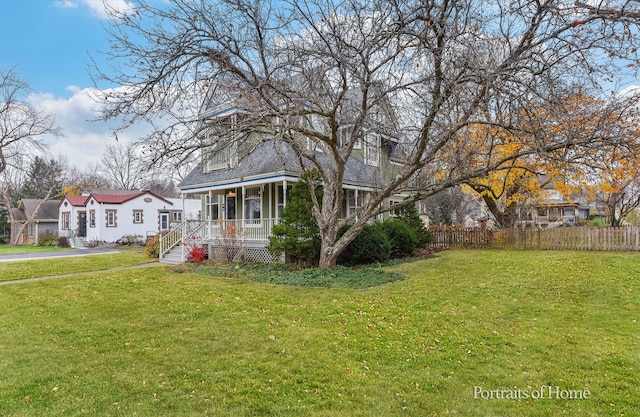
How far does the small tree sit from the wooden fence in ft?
36.6

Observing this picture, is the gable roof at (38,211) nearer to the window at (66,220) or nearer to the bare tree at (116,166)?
the window at (66,220)

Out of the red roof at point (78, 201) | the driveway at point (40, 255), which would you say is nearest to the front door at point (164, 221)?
the red roof at point (78, 201)

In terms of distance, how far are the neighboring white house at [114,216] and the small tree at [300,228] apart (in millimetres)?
20975

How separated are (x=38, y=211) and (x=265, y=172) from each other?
3810 centimetres

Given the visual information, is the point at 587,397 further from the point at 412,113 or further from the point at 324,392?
the point at 412,113

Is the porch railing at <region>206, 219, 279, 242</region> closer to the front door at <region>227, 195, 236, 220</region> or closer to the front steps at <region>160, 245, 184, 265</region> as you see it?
the front steps at <region>160, 245, 184, 265</region>

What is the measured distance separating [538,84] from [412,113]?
4241mm

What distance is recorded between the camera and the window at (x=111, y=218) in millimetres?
31636

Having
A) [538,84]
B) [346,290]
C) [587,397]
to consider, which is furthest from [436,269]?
[587,397]

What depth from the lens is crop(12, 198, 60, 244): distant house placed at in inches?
1557

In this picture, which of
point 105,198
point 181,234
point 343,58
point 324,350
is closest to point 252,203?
point 181,234

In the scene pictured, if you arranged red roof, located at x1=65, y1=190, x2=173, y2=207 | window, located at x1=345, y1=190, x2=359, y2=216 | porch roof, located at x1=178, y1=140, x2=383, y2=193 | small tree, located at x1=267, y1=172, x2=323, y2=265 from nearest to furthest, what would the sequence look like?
small tree, located at x1=267, y1=172, x2=323, y2=265 < porch roof, located at x1=178, y1=140, x2=383, y2=193 < window, located at x1=345, y1=190, x2=359, y2=216 < red roof, located at x1=65, y1=190, x2=173, y2=207

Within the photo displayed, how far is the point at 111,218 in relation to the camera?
31.8m

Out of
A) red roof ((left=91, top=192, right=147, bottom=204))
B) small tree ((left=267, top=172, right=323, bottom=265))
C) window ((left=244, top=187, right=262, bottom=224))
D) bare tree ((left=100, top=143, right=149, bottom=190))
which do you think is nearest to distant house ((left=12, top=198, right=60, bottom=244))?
bare tree ((left=100, top=143, right=149, bottom=190))
